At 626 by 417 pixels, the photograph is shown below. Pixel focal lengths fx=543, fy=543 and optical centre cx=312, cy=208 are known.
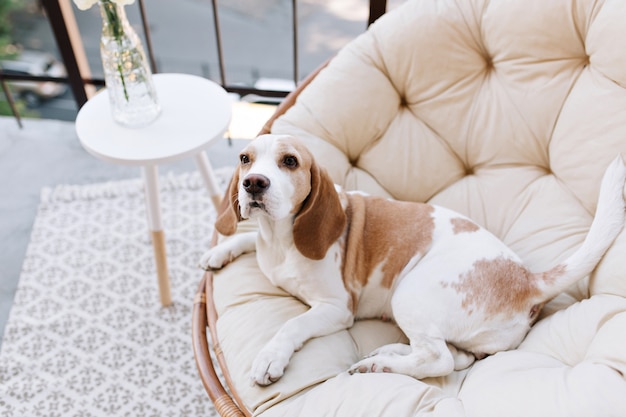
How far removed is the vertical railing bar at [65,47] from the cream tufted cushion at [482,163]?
142 cm

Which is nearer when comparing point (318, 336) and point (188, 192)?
point (318, 336)

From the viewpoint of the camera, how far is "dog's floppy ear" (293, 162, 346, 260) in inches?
50.6

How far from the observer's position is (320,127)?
1.62 m

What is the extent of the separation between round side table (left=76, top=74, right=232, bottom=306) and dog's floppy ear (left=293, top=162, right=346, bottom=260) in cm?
54

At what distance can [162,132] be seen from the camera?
1.73 metres

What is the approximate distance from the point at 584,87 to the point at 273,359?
3.51 ft

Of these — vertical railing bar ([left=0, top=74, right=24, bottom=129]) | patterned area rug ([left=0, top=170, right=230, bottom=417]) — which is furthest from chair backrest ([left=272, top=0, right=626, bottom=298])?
vertical railing bar ([left=0, top=74, right=24, bottom=129])

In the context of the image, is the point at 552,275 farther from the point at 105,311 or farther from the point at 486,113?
the point at 105,311

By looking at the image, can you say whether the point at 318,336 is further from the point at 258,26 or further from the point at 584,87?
the point at 258,26

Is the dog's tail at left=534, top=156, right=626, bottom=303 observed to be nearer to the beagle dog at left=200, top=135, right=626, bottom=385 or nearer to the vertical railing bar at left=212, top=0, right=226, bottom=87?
the beagle dog at left=200, top=135, right=626, bottom=385

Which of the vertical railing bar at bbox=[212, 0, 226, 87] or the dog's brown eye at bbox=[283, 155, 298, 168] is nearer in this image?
the dog's brown eye at bbox=[283, 155, 298, 168]

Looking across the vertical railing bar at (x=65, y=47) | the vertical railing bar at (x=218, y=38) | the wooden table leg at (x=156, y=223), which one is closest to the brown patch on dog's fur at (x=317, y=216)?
the wooden table leg at (x=156, y=223)

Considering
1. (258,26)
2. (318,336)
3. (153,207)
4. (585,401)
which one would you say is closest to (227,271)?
(318,336)

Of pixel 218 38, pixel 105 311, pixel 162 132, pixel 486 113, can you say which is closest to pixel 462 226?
pixel 486 113
